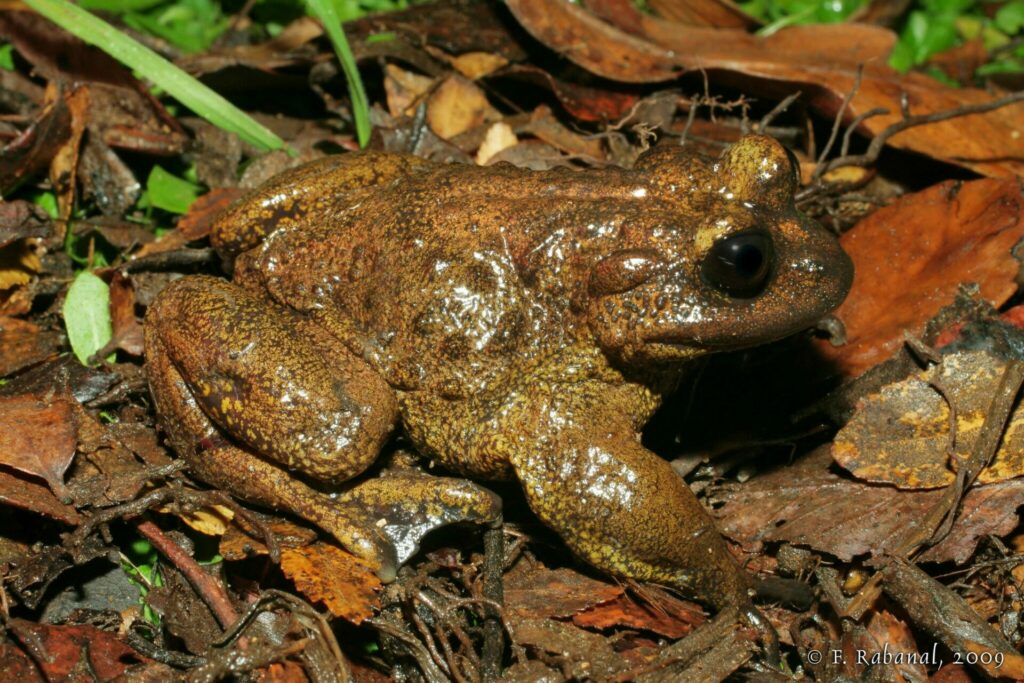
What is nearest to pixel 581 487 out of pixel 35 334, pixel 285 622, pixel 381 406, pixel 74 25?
pixel 381 406

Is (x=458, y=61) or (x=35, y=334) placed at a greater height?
(x=458, y=61)

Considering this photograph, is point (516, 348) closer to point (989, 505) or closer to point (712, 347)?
point (712, 347)

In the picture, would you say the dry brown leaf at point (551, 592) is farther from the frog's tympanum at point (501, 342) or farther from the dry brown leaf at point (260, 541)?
the dry brown leaf at point (260, 541)

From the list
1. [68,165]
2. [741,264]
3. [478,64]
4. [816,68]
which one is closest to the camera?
[741,264]

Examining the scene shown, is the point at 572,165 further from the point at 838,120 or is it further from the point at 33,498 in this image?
the point at 33,498

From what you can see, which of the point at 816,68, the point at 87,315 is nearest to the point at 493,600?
the point at 87,315

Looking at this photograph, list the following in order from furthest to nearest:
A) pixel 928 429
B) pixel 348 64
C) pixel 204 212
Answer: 1. pixel 348 64
2. pixel 204 212
3. pixel 928 429

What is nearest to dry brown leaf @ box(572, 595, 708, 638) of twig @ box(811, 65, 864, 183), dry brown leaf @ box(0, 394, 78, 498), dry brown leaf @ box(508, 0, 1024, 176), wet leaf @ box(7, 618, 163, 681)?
wet leaf @ box(7, 618, 163, 681)
